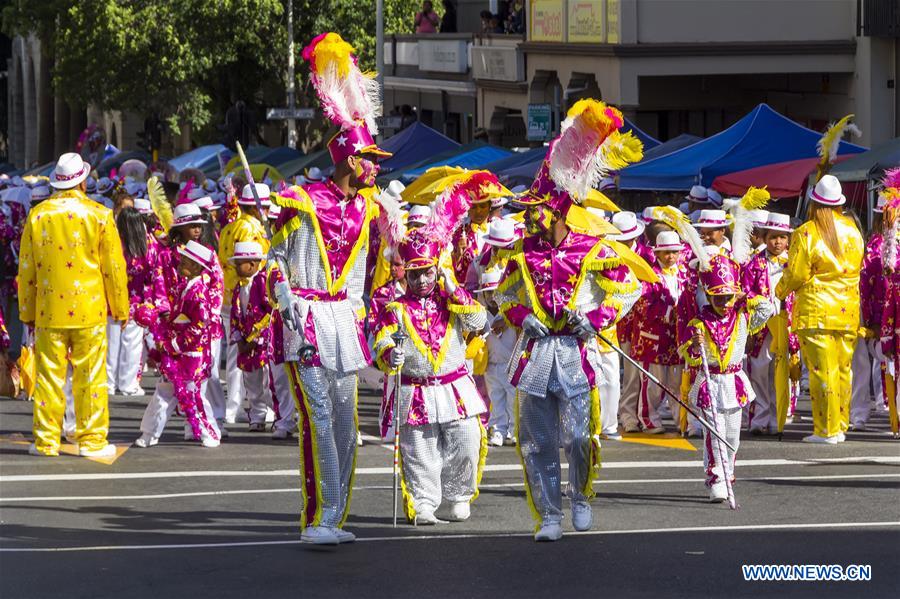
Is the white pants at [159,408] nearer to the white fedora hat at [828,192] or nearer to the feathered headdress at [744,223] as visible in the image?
the feathered headdress at [744,223]

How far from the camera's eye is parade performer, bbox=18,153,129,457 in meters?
12.8

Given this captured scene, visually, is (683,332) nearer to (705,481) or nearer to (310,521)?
(705,481)

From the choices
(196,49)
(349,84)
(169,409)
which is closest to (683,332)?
(349,84)

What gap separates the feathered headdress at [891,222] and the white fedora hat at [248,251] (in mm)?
4888

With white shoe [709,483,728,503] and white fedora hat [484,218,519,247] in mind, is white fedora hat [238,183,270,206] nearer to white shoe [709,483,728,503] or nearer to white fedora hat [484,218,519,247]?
white fedora hat [484,218,519,247]

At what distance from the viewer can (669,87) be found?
32125mm

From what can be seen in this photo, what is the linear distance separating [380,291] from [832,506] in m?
3.25

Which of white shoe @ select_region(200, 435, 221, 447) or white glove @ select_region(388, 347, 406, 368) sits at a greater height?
white glove @ select_region(388, 347, 406, 368)

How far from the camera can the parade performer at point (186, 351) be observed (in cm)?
1369

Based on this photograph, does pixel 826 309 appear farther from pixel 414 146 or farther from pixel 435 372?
pixel 414 146

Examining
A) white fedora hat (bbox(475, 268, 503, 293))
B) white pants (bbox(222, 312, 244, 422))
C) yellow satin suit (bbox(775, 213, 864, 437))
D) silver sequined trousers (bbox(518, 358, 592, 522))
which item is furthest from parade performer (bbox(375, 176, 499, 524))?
white pants (bbox(222, 312, 244, 422))

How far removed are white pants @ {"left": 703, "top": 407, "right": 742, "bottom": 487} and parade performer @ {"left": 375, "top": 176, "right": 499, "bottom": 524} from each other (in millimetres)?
1377

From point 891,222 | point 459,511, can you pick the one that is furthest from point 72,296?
point 891,222

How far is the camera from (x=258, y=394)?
14.8 metres
